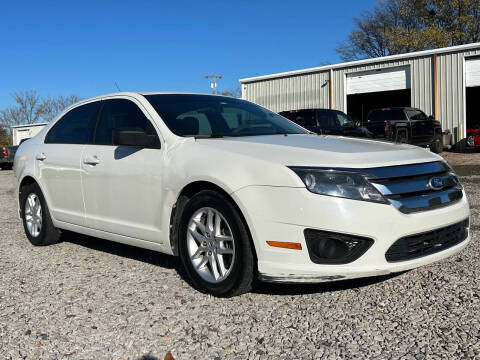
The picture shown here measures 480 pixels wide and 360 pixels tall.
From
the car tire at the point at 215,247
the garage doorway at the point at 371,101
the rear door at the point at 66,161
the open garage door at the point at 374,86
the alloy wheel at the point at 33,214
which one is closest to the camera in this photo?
the car tire at the point at 215,247

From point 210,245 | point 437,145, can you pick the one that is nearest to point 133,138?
point 210,245

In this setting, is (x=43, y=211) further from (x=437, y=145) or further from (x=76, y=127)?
(x=437, y=145)

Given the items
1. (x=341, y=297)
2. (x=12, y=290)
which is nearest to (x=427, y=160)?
(x=341, y=297)

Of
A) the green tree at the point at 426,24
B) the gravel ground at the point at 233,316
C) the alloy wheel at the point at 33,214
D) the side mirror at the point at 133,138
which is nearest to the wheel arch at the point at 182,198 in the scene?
the gravel ground at the point at 233,316

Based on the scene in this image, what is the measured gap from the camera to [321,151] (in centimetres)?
334

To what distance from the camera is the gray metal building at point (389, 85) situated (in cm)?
1988

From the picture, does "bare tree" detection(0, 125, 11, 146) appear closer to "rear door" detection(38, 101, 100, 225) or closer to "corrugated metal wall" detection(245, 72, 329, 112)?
"corrugated metal wall" detection(245, 72, 329, 112)

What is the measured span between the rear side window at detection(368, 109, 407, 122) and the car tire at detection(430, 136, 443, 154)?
7.46ft

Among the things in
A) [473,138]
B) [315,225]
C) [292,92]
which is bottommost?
[473,138]

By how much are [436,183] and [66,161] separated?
336cm

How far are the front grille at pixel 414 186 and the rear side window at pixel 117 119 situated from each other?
2.00 metres

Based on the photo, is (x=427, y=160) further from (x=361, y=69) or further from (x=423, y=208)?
(x=361, y=69)

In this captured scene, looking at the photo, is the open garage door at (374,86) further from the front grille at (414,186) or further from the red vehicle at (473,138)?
the front grille at (414,186)

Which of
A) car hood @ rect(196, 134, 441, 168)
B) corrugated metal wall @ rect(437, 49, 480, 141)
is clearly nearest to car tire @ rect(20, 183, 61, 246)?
car hood @ rect(196, 134, 441, 168)
